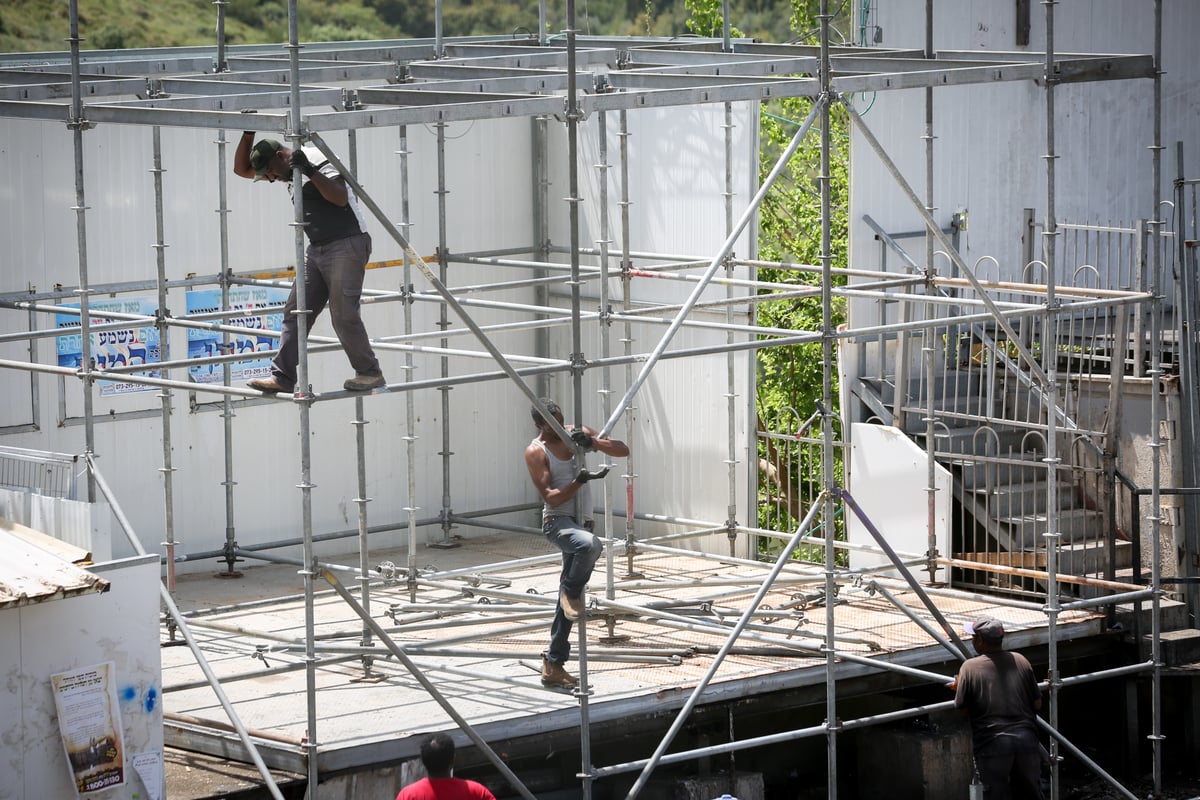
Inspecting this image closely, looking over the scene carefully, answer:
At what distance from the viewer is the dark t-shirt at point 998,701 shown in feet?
32.2

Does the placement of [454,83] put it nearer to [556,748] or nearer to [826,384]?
[826,384]

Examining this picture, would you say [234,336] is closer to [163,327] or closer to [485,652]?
[163,327]

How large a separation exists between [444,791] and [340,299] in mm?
2794

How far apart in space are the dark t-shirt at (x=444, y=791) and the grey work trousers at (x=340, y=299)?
2.42 meters

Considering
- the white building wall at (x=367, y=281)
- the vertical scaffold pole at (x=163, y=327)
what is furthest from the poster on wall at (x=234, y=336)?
the vertical scaffold pole at (x=163, y=327)

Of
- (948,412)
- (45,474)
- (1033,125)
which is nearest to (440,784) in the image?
(45,474)

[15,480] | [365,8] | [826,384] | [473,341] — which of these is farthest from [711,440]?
[365,8]

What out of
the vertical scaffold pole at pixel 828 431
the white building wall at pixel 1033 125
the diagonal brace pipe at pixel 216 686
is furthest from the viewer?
the white building wall at pixel 1033 125

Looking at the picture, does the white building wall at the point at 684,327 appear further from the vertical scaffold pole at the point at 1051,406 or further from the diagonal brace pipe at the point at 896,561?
the diagonal brace pipe at the point at 896,561

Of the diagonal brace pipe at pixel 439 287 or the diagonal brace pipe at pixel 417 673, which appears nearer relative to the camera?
the diagonal brace pipe at pixel 439 287

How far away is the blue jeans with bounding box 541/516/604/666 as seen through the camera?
10.3 meters

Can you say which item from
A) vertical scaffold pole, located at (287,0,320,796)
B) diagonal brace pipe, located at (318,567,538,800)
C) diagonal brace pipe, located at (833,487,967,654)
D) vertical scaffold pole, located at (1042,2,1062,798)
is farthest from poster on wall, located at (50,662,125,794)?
vertical scaffold pole, located at (1042,2,1062,798)

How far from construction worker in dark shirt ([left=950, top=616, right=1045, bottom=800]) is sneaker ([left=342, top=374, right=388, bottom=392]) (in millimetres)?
3441

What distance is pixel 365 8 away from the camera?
4981cm
